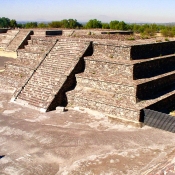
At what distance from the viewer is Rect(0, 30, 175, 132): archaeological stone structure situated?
42.2 ft

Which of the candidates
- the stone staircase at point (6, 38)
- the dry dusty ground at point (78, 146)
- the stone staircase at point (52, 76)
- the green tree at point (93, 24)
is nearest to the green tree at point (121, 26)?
the green tree at point (93, 24)

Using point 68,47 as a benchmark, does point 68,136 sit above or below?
below

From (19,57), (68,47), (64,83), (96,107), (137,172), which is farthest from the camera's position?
(19,57)

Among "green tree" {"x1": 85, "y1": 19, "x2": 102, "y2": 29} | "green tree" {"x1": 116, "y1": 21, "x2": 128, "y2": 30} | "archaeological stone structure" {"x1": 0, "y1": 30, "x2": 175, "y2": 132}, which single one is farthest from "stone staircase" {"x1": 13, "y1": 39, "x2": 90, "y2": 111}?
"green tree" {"x1": 85, "y1": 19, "x2": 102, "y2": 29}

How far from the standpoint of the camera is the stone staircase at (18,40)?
2616 centimetres

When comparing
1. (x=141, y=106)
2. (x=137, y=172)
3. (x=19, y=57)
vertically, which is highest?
(x=19, y=57)

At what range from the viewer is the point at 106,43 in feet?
49.0

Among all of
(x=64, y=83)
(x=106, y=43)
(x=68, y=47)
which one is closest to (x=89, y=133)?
(x=64, y=83)

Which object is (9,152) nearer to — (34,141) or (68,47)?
(34,141)

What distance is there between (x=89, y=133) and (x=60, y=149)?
1702mm

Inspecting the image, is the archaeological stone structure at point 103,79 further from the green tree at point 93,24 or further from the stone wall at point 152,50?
the green tree at point 93,24

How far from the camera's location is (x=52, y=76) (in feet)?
50.1

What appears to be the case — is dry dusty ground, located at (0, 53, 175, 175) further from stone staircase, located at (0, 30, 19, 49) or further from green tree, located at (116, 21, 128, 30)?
green tree, located at (116, 21, 128, 30)

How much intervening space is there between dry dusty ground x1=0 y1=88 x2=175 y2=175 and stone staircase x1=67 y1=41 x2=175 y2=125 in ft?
2.49
